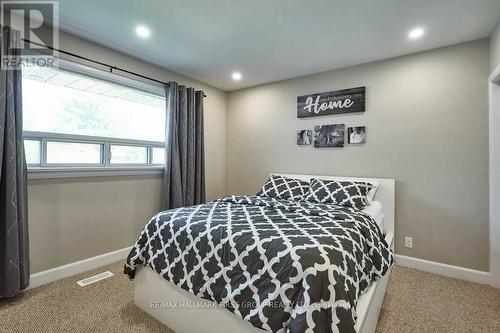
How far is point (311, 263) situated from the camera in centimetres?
117

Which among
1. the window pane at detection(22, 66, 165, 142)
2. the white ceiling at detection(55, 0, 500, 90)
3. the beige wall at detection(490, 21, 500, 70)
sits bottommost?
the window pane at detection(22, 66, 165, 142)

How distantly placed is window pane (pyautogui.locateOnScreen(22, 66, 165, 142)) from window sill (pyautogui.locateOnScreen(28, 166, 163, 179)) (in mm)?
369

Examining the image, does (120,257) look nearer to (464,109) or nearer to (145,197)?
(145,197)

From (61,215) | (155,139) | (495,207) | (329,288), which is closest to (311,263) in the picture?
(329,288)

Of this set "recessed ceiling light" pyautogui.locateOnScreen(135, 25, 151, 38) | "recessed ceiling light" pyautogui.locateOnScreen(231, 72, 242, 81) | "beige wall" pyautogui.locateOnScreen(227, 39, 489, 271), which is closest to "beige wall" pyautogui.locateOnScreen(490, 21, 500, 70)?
"beige wall" pyautogui.locateOnScreen(227, 39, 489, 271)

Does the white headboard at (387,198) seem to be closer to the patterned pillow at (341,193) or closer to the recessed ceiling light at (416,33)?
the patterned pillow at (341,193)

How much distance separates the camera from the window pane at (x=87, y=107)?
2234 mm

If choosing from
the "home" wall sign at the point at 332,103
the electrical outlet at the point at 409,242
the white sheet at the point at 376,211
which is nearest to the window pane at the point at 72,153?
the "home" wall sign at the point at 332,103

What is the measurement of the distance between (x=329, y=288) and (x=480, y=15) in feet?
8.13

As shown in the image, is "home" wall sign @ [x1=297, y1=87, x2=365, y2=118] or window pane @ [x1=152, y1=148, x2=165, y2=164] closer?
"home" wall sign @ [x1=297, y1=87, x2=365, y2=118]

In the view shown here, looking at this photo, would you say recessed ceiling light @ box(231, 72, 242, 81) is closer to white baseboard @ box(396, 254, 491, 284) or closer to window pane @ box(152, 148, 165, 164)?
window pane @ box(152, 148, 165, 164)

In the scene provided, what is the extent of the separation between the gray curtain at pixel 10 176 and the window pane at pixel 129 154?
0.88 m

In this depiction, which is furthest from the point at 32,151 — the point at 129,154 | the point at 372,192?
the point at 372,192

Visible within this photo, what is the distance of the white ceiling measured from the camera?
190 cm
